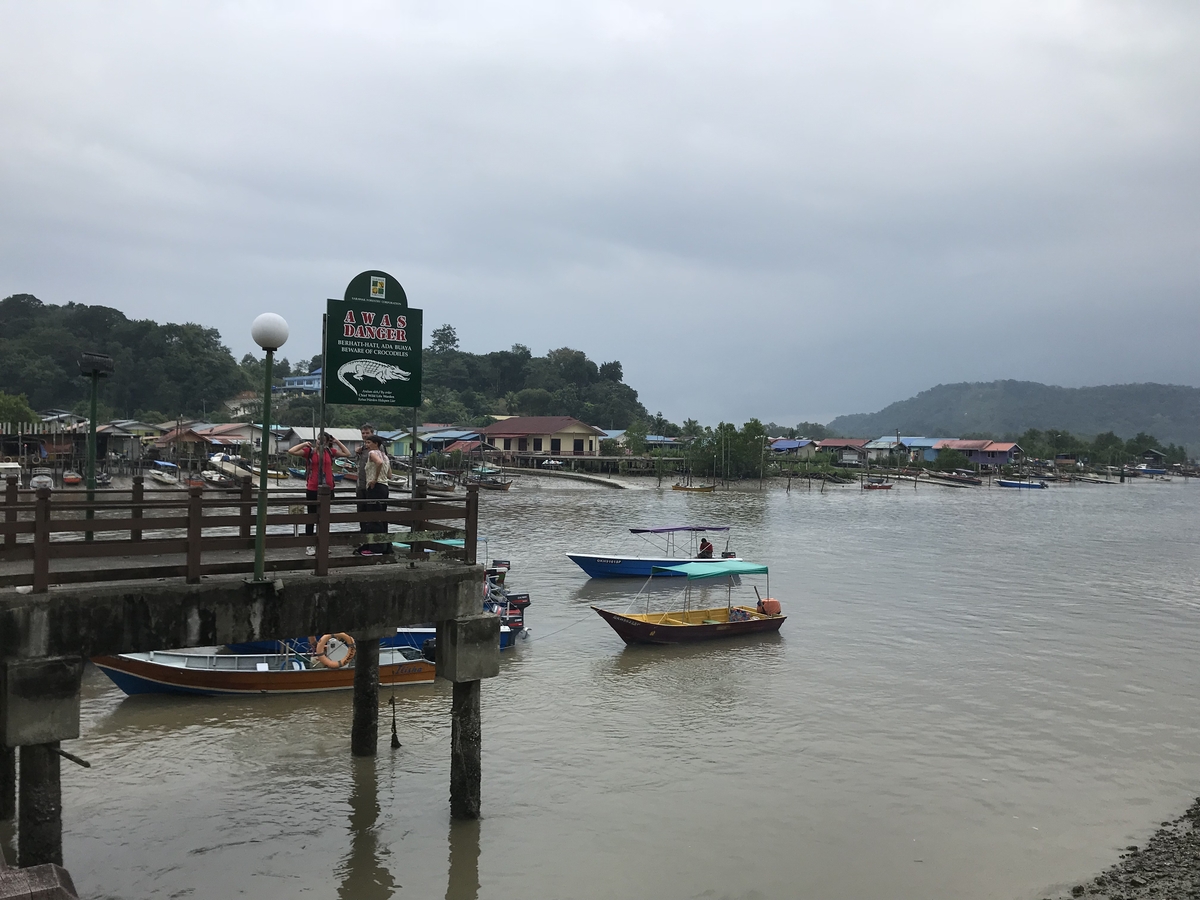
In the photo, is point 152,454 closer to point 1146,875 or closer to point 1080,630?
point 1080,630

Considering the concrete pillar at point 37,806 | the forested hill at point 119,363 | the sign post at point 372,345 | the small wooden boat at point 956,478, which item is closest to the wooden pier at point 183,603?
the concrete pillar at point 37,806

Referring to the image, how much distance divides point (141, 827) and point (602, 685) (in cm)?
954

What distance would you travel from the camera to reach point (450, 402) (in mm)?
123875

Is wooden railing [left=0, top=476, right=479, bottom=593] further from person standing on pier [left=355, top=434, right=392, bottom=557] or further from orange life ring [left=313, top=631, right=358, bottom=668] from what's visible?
orange life ring [left=313, top=631, right=358, bottom=668]

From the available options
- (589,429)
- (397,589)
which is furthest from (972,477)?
(397,589)

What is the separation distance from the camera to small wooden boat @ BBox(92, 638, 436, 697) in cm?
1536

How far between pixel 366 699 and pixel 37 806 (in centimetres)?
518

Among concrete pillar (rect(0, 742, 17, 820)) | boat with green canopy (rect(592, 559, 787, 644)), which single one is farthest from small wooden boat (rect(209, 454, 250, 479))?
concrete pillar (rect(0, 742, 17, 820))

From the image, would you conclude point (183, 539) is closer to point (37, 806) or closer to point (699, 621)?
point (37, 806)

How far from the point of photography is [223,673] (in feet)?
50.8

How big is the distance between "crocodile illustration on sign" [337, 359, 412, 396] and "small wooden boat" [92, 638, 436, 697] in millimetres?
7207

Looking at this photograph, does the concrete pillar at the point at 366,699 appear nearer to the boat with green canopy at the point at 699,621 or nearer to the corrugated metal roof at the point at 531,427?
the boat with green canopy at the point at 699,621

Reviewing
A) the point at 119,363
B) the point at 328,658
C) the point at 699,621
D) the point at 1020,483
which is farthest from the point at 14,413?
the point at 1020,483

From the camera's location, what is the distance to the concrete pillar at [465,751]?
1039 centimetres
